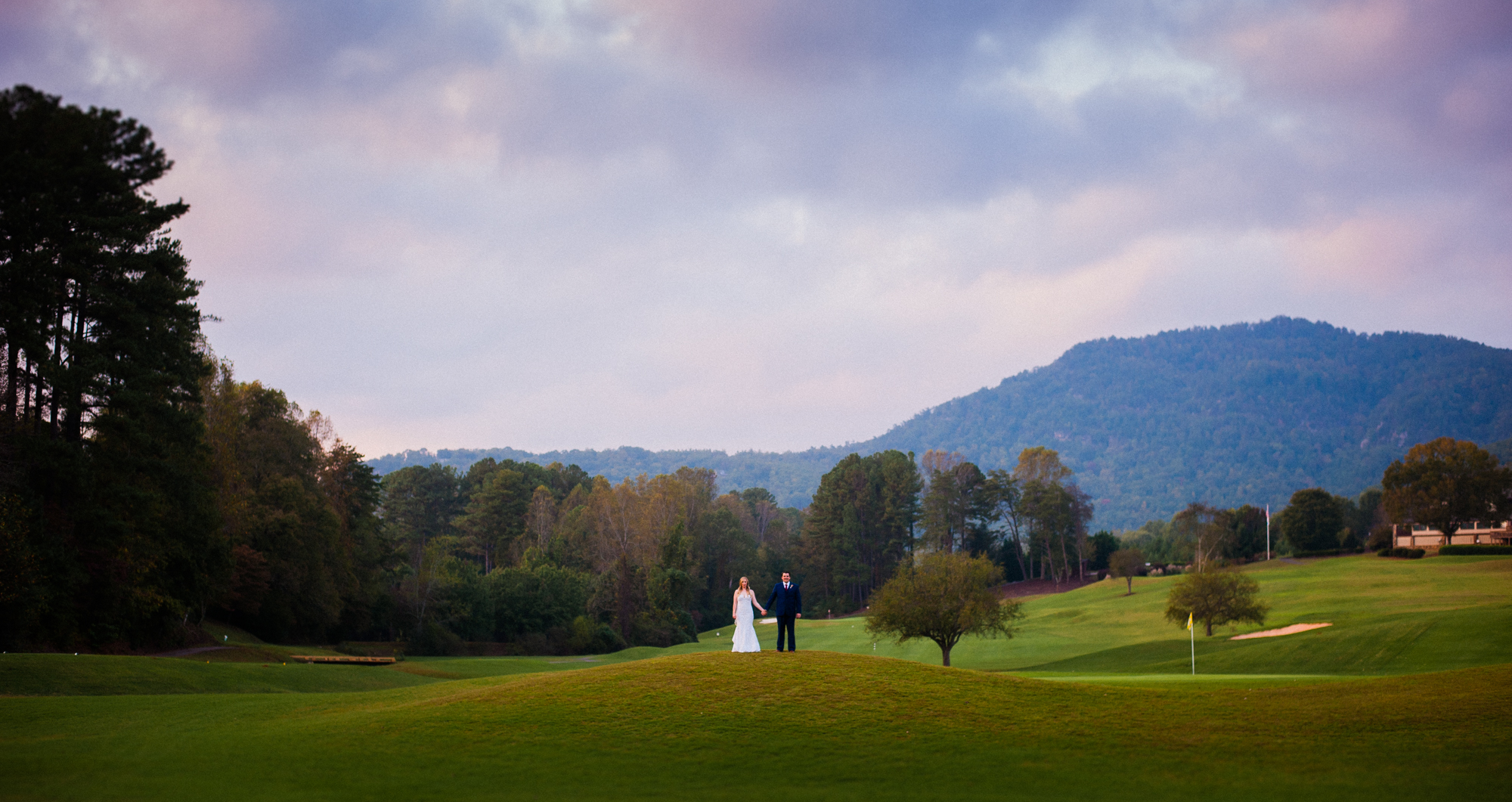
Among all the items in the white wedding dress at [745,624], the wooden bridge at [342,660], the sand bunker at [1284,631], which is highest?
the white wedding dress at [745,624]

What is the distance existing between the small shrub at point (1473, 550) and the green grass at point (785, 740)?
237 feet

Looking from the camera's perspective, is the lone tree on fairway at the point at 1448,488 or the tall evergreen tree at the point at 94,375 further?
the lone tree on fairway at the point at 1448,488

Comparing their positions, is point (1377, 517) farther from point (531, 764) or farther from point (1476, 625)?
point (531, 764)

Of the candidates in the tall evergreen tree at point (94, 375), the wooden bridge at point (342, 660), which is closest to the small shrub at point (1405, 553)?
the wooden bridge at point (342, 660)

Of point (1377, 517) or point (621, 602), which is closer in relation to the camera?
point (621, 602)

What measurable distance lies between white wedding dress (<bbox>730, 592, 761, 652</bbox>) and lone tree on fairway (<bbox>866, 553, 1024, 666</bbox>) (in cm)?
3047

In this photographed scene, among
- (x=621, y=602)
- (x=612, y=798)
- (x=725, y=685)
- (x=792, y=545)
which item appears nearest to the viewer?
(x=612, y=798)

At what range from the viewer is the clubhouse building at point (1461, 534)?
84.3 m

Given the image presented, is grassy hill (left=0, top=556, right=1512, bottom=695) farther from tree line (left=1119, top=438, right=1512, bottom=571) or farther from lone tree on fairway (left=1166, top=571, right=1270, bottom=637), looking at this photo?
tree line (left=1119, top=438, right=1512, bottom=571)

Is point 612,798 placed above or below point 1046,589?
above

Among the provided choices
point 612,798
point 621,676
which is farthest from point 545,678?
point 612,798

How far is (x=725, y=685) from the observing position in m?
18.2

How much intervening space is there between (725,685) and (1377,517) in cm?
13866

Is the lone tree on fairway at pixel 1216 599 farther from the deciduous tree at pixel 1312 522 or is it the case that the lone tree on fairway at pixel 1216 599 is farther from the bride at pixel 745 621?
the deciduous tree at pixel 1312 522
